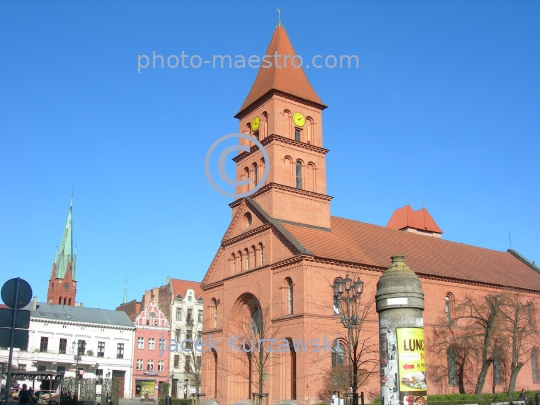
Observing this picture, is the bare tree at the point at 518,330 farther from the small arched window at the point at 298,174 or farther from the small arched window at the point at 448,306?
the small arched window at the point at 298,174

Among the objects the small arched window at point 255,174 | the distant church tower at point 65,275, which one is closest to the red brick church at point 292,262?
the small arched window at point 255,174

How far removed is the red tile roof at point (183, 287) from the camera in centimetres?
7394

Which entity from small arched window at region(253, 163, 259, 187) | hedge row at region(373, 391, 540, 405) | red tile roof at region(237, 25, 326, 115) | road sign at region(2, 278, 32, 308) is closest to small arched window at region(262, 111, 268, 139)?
red tile roof at region(237, 25, 326, 115)

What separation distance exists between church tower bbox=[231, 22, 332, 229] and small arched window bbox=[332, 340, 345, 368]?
943cm

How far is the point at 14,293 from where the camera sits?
436 inches

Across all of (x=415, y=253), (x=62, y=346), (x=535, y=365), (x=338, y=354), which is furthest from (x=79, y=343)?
(x=535, y=365)

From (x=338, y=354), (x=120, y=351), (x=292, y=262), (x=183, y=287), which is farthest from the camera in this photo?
(x=183, y=287)

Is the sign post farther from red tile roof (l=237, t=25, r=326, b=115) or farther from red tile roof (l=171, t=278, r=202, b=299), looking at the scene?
red tile roof (l=171, t=278, r=202, b=299)

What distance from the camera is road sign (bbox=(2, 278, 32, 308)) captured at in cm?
1100

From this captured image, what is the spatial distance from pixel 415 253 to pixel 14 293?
3953 cm

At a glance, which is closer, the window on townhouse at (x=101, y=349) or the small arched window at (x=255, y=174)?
the small arched window at (x=255, y=174)

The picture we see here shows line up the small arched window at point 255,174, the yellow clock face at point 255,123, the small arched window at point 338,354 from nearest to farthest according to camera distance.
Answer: the small arched window at point 338,354
the small arched window at point 255,174
the yellow clock face at point 255,123

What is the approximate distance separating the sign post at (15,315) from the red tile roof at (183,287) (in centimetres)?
6277

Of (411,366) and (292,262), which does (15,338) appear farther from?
(292,262)
